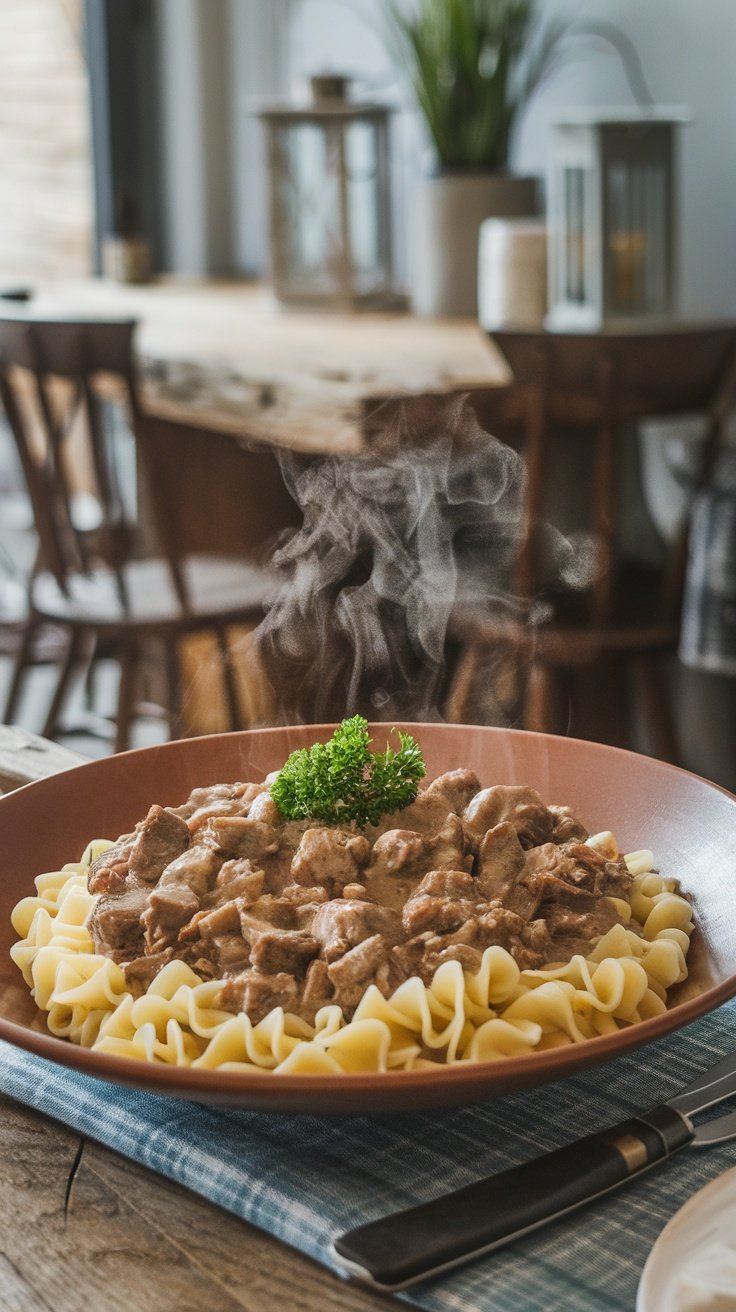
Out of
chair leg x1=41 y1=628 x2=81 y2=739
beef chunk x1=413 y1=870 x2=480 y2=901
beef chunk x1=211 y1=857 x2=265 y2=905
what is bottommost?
chair leg x1=41 y1=628 x2=81 y2=739

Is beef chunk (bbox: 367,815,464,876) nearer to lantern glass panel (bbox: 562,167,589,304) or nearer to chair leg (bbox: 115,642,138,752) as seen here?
chair leg (bbox: 115,642,138,752)

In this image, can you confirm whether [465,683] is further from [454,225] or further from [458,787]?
[458,787]

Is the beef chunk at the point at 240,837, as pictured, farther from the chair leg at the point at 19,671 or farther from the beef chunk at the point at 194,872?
the chair leg at the point at 19,671

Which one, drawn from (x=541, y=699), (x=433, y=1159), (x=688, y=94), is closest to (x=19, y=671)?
(x=541, y=699)

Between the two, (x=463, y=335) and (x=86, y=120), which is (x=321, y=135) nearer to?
(x=463, y=335)

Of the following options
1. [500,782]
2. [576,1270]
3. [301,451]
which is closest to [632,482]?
[301,451]

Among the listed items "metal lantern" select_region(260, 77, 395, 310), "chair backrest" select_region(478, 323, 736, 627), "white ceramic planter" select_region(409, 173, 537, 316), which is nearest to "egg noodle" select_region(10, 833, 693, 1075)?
"chair backrest" select_region(478, 323, 736, 627)
